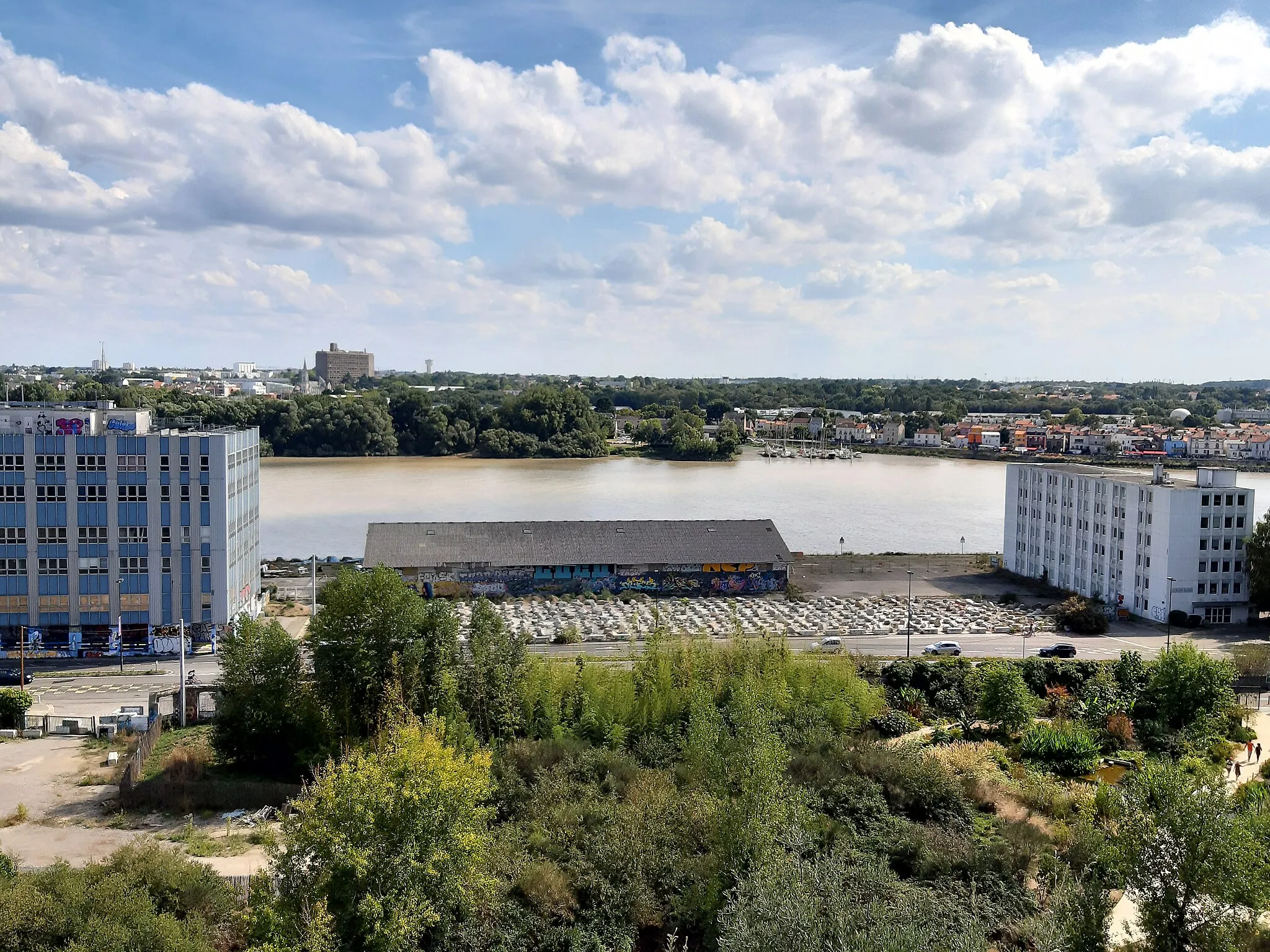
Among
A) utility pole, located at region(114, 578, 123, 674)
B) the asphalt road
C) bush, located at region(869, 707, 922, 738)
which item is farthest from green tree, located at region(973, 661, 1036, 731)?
utility pole, located at region(114, 578, 123, 674)

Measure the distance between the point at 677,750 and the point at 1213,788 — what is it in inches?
269

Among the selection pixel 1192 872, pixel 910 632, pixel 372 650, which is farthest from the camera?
pixel 910 632

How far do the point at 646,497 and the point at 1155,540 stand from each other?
26719mm

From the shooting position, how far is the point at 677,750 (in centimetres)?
1412

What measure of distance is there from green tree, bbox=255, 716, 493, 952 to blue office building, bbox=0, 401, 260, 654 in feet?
45.2

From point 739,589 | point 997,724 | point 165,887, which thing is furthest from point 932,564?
point 165,887

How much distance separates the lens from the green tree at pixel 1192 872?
7.90m

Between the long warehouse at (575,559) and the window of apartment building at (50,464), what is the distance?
7893 mm

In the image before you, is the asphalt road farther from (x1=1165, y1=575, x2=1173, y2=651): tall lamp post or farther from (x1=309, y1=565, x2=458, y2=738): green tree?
(x1=309, y1=565, x2=458, y2=738): green tree

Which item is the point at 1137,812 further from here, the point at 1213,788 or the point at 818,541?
the point at 818,541

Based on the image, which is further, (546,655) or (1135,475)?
(1135,475)

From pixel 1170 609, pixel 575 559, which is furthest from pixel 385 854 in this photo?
pixel 1170 609

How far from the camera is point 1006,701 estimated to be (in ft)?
52.5

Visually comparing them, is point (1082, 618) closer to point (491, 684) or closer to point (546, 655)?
point (546, 655)
